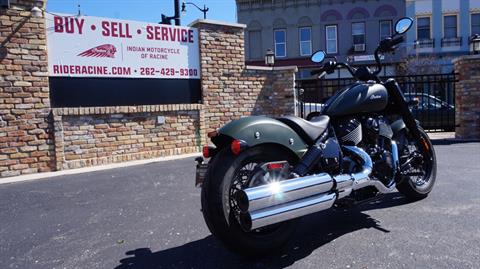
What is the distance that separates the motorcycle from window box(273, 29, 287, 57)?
74.8 ft

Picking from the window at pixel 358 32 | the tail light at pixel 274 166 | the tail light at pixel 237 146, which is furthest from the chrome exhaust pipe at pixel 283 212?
the window at pixel 358 32

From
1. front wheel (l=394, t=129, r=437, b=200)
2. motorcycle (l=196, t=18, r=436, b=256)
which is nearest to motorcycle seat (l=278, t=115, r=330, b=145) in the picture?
motorcycle (l=196, t=18, r=436, b=256)

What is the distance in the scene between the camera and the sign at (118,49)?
7.48 meters

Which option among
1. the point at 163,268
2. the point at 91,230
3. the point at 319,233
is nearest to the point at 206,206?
the point at 163,268

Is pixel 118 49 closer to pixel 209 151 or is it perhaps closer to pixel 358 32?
pixel 209 151

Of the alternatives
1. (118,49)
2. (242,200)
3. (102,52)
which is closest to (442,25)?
(118,49)

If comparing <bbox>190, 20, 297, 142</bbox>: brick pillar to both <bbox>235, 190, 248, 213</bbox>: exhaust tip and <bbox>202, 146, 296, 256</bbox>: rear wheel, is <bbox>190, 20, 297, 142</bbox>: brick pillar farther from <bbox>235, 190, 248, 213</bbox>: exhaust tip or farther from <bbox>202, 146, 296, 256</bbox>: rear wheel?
<bbox>235, 190, 248, 213</bbox>: exhaust tip

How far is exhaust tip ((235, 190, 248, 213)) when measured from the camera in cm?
258

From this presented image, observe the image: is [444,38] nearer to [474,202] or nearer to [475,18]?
[475,18]

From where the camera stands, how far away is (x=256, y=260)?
293 cm

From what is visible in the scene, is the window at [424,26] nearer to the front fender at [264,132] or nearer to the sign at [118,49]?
the sign at [118,49]

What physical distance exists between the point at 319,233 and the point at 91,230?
7.06 ft

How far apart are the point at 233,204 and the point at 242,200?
10.0 inches

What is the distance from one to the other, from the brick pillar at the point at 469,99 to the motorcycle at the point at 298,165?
22.3ft
